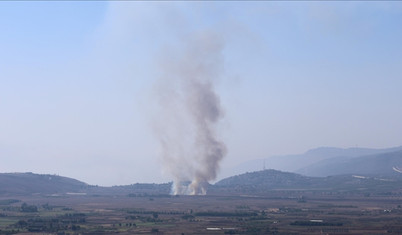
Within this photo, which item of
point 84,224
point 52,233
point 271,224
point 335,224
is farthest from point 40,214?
point 335,224

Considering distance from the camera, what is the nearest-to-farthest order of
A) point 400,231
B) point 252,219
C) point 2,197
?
point 400,231, point 252,219, point 2,197

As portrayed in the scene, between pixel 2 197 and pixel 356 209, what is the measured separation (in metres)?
102

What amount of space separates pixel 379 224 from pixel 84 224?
45.8 metres

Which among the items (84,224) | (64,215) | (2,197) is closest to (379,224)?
(84,224)

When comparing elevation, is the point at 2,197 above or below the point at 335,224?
above

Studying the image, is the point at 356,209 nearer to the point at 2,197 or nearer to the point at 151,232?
the point at 151,232

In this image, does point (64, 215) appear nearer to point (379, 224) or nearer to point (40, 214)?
point (40, 214)

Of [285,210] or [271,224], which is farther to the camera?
[285,210]

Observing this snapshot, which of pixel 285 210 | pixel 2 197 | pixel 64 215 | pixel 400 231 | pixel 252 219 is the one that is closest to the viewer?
pixel 400 231

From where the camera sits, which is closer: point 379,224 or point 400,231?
point 400,231

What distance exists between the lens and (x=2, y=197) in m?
183

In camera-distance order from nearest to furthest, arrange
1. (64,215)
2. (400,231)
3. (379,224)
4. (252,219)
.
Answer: (400,231), (379,224), (252,219), (64,215)

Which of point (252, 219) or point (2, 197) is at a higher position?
point (2, 197)

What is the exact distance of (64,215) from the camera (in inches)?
4557
